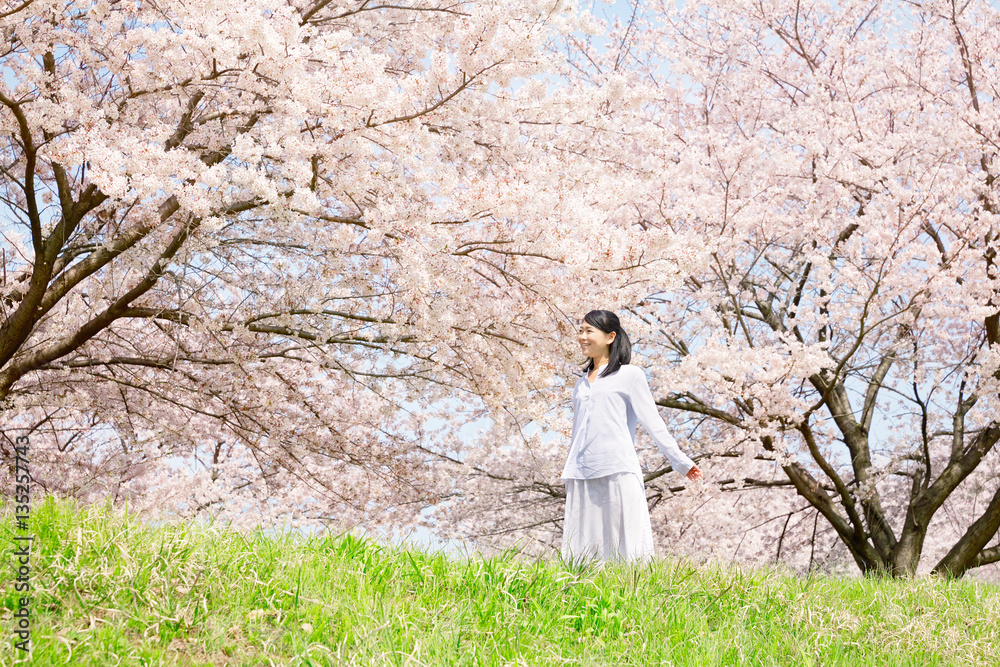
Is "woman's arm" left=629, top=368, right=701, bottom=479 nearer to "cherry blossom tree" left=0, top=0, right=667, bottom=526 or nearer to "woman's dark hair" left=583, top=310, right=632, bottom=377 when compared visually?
"woman's dark hair" left=583, top=310, right=632, bottom=377

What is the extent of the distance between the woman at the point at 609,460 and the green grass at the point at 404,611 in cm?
37

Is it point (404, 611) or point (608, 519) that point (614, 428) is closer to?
point (608, 519)

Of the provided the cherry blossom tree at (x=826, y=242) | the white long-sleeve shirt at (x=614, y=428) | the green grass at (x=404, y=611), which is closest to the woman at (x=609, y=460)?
the white long-sleeve shirt at (x=614, y=428)

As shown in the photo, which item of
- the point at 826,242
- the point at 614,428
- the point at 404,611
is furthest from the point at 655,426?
the point at 826,242

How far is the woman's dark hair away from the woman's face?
25 mm

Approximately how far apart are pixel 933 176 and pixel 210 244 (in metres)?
7.28

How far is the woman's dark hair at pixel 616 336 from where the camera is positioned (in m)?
4.63

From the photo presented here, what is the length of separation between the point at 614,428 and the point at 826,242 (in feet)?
19.8

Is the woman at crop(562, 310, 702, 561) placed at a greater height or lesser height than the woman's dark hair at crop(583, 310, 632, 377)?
lesser

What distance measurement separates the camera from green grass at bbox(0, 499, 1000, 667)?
8.71ft

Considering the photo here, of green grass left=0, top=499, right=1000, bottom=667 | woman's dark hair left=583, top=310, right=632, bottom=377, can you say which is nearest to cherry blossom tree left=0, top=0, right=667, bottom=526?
woman's dark hair left=583, top=310, right=632, bottom=377

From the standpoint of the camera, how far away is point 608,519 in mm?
4422

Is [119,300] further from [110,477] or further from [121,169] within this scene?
[110,477]

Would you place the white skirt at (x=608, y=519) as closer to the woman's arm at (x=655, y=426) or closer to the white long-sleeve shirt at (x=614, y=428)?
the white long-sleeve shirt at (x=614, y=428)
